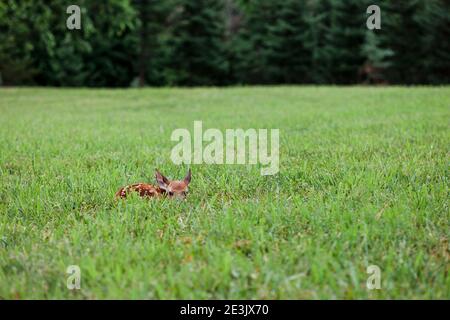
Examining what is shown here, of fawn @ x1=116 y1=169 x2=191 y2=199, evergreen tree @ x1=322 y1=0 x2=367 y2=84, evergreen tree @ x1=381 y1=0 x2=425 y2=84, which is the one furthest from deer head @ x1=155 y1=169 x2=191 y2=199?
evergreen tree @ x1=322 y1=0 x2=367 y2=84

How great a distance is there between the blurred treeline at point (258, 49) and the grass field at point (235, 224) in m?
30.3

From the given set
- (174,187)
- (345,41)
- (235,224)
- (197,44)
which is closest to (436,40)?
(345,41)

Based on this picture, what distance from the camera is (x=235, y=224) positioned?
333cm

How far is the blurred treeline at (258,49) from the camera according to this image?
1425 inches

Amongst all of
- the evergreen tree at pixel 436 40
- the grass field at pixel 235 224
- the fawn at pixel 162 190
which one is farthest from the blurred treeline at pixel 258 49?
the fawn at pixel 162 190

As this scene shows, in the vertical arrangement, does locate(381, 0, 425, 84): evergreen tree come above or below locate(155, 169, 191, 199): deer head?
above

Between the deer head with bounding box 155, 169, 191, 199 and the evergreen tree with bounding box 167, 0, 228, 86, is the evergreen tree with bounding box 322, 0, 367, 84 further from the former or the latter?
the deer head with bounding box 155, 169, 191, 199

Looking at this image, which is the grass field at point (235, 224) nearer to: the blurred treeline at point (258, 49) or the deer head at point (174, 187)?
the deer head at point (174, 187)

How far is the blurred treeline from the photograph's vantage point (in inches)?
1425

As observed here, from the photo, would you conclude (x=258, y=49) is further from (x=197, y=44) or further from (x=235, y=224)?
(x=235, y=224)

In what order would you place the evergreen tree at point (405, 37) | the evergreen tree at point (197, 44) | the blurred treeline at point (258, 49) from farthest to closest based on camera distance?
the evergreen tree at point (197, 44), the evergreen tree at point (405, 37), the blurred treeline at point (258, 49)

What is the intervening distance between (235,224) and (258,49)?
4094cm

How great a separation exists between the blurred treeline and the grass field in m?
30.3
